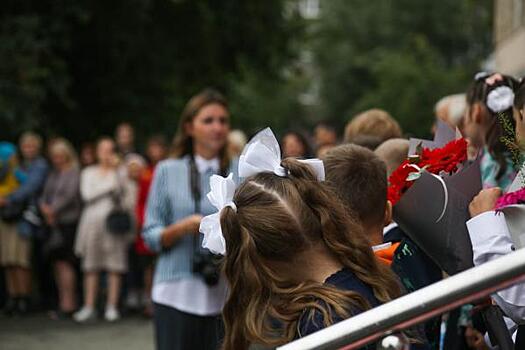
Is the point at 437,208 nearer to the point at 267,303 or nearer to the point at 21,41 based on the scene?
the point at 267,303

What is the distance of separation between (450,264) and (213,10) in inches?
570

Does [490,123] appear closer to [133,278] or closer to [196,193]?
[196,193]

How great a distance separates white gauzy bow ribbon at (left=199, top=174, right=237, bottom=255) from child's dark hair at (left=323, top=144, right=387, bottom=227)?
0.50m

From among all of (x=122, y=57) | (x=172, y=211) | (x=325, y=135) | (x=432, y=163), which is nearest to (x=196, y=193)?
(x=172, y=211)

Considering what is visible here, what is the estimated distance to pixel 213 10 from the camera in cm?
1714

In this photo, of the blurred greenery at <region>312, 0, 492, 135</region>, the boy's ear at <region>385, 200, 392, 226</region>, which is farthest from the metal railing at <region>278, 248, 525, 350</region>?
the blurred greenery at <region>312, 0, 492, 135</region>

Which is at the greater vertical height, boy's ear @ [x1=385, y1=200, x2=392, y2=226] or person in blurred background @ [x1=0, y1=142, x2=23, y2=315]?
boy's ear @ [x1=385, y1=200, x2=392, y2=226]

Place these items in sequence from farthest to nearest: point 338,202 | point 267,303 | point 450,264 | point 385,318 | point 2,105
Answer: point 2,105
point 450,264
point 338,202
point 267,303
point 385,318

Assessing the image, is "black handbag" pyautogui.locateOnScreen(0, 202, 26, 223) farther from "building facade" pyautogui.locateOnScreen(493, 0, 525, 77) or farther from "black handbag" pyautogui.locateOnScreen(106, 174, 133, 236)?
"building facade" pyautogui.locateOnScreen(493, 0, 525, 77)

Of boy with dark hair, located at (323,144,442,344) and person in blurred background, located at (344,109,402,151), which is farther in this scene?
person in blurred background, located at (344,109,402,151)

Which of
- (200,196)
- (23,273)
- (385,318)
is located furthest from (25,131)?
(385,318)

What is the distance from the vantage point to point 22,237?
1084 cm

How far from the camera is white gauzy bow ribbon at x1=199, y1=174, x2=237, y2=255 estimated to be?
2674mm

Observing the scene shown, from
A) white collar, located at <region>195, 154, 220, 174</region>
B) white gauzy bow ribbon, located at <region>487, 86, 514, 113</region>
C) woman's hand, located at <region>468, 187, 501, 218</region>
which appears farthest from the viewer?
white collar, located at <region>195, 154, 220, 174</region>
